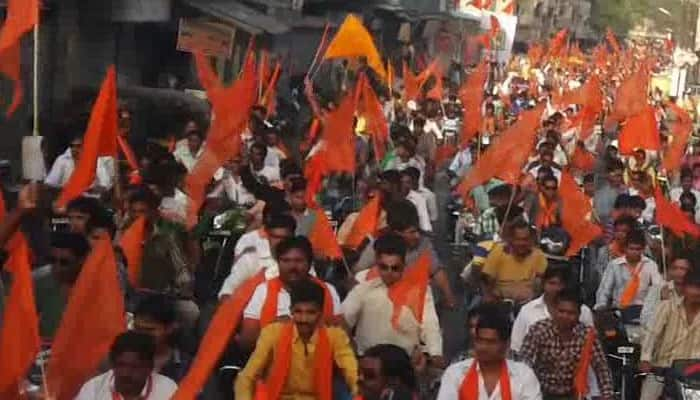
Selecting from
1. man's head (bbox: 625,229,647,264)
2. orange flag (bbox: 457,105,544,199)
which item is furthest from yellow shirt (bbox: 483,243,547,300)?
orange flag (bbox: 457,105,544,199)

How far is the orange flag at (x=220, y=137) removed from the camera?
11.5 meters

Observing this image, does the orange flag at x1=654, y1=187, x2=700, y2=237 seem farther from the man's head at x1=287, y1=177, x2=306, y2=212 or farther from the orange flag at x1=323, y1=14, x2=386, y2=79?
the orange flag at x1=323, y1=14, x2=386, y2=79

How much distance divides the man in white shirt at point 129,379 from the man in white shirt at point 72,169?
19.1ft

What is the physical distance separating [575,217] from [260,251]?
3.80 m

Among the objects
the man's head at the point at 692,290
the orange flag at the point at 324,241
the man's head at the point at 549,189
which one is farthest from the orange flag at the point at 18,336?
the man's head at the point at 549,189

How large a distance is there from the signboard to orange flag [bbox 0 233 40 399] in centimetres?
1207

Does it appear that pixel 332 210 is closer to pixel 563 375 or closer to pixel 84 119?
pixel 84 119

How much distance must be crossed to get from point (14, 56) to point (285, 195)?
91.6 inches

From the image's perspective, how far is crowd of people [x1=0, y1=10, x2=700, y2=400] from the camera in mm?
6699

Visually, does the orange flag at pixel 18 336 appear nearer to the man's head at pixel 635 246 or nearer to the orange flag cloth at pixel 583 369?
the orange flag cloth at pixel 583 369

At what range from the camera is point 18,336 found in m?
6.23

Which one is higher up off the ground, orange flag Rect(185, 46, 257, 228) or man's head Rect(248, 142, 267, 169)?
orange flag Rect(185, 46, 257, 228)

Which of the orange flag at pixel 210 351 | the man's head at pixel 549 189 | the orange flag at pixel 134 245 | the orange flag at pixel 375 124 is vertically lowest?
the orange flag at pixel 375 124

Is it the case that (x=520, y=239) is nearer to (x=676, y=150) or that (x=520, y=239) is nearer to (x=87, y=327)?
(x=87, y=327)
